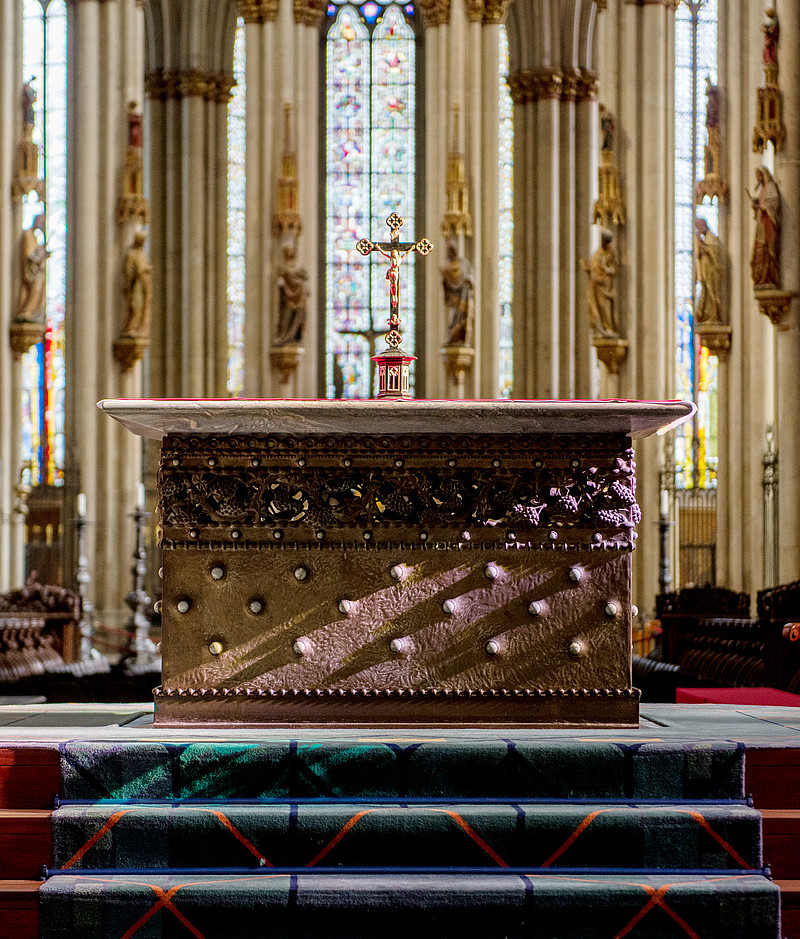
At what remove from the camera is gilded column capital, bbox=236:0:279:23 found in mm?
19328

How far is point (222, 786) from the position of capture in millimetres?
3607

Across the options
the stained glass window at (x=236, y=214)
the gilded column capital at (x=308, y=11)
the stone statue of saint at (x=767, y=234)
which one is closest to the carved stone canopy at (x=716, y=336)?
the stone statue of saint at (x=767, y=234)

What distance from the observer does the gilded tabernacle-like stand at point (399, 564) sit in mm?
4121

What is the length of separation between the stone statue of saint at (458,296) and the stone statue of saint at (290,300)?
6.63 ft

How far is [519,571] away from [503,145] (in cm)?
2150

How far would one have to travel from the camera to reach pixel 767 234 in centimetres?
1385

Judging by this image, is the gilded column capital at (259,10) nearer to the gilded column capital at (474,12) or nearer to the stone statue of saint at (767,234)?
the gilded column capital at (474,12)

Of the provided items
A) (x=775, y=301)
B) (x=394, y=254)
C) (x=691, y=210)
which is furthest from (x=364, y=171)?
(x=394, y=254)

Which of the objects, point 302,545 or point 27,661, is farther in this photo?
point 27,661

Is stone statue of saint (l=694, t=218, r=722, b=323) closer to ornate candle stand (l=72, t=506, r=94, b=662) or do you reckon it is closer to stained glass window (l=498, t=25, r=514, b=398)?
ornate candle stand (l=72, t=506, r=94, b=662)

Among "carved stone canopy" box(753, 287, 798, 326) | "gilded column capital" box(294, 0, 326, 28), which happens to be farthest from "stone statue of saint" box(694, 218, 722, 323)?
"gilded column capital" box(294, 0, 326, 28)

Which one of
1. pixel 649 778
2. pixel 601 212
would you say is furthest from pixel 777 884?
pixel 601 212

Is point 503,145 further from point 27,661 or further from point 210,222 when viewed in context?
point 27,661

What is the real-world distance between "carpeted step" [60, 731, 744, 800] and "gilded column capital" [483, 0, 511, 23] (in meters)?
18.1
